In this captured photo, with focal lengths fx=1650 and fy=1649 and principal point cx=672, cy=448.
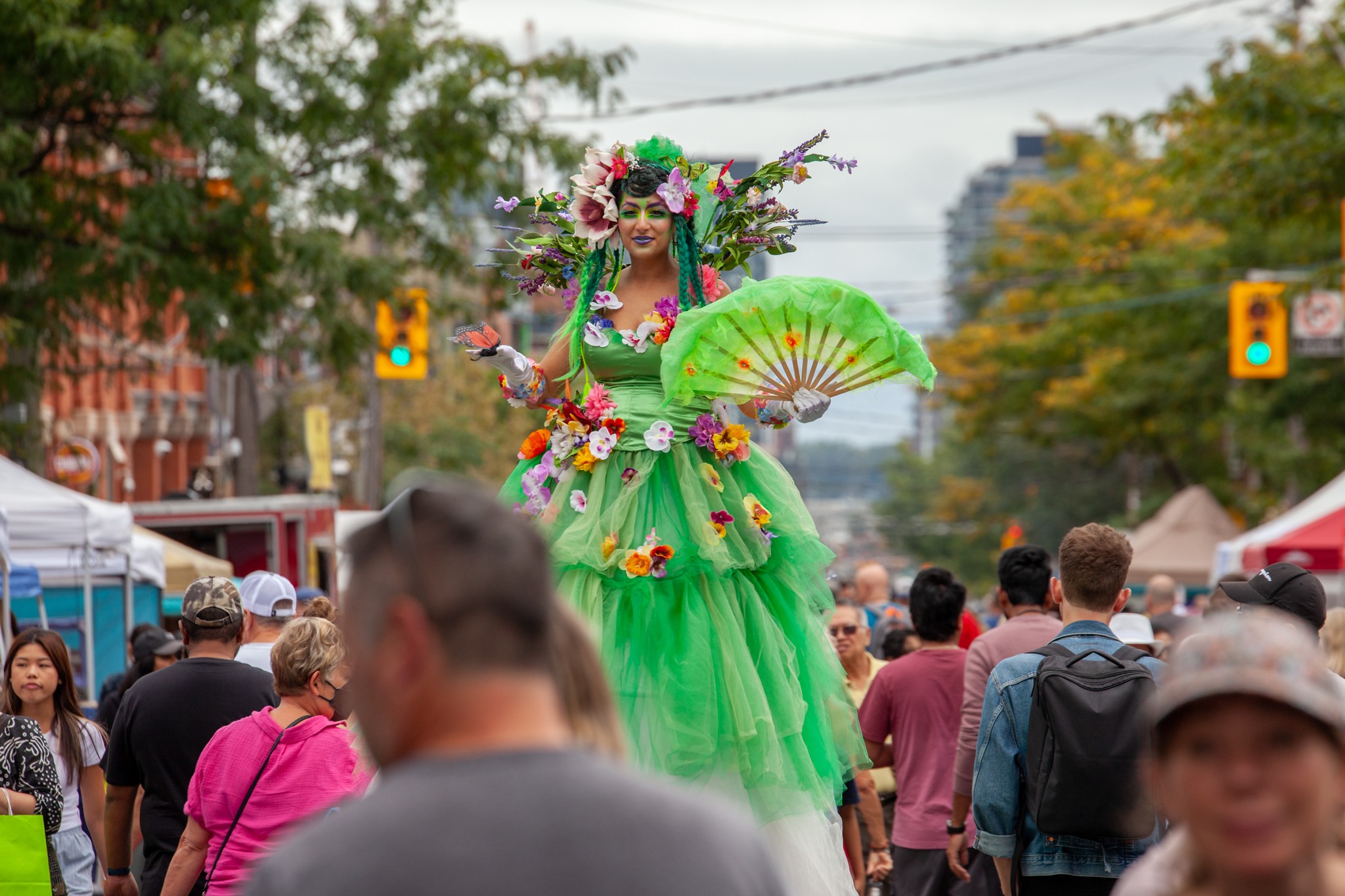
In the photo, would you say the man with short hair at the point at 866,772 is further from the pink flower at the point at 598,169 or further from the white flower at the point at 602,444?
the pink flower at the point at 598,169

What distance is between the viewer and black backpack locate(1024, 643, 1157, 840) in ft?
14.8

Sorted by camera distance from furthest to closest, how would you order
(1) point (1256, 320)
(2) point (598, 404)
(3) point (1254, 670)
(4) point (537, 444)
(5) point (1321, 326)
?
(5) point (1321, 326)
(1) point (1256, 320)
(4) point (537, 444)
(2) point (598, 404)
(3) point (1254, 670)

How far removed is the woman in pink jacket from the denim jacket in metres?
1.84

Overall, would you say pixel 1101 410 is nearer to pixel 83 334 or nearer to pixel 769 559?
pixel 83 334

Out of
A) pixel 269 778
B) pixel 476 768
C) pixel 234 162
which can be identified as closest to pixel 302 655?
pixel 269 778

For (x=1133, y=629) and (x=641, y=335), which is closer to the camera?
(x=641, y=335)

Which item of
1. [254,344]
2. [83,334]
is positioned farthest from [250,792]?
[83,334]

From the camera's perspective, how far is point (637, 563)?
4.82m

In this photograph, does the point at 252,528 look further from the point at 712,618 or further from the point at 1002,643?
the point at 712,618

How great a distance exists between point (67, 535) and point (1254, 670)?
1089cm

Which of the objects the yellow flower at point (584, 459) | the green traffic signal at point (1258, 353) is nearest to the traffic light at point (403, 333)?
the green traffic signal at point (1258, 353)

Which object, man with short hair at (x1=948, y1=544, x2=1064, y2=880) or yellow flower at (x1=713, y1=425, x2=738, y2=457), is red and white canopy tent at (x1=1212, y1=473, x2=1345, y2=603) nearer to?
man with short hair at (x1=948, y1=544, x2=1064, y2=880)

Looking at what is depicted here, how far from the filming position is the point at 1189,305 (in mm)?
28156

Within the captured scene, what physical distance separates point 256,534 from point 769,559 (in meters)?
15.6
